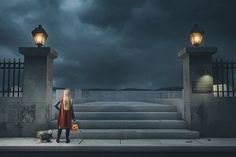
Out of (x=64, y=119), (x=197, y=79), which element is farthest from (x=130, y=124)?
(x=197, y=79)

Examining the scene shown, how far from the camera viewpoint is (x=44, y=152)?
7.70 metres

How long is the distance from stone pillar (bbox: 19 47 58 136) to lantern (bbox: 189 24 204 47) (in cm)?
605

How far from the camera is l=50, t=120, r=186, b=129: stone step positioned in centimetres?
1045

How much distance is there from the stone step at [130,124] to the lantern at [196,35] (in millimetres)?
3396

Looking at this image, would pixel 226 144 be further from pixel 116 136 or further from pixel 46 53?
pixel 46 53

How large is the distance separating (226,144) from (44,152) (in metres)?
5.95

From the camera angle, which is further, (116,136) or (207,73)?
(207,73)

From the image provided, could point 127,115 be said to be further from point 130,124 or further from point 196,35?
point 196,35

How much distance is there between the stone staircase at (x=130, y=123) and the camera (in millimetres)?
9508

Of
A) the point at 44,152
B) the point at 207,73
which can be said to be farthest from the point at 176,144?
the point at 44,152

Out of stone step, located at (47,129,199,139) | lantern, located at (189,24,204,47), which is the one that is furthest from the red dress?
lantern, located at (189,24,204,47)

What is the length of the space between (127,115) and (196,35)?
4.64m

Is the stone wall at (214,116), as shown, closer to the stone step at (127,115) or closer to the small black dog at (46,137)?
the stone step at (127,115)

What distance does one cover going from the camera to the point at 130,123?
10.5m
